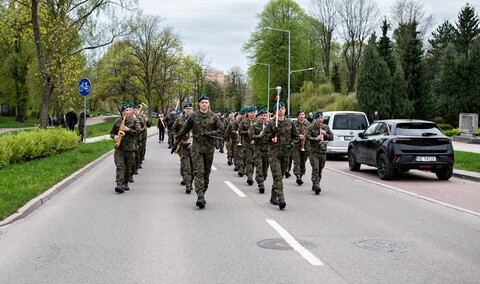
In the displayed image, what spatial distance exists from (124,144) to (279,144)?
3.60 m

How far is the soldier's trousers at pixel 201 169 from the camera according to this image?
9.00 m

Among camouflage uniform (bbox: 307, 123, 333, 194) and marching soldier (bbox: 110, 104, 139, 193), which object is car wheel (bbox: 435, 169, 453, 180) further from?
marching soldier (bbox: 110, 104, 139, 193)

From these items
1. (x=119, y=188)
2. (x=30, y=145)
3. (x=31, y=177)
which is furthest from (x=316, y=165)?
(x=30, y=145)

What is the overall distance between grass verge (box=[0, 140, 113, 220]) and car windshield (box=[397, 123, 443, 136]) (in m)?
8.49

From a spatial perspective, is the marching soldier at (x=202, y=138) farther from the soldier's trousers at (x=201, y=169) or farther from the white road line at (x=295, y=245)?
the white road line at (x=295, y=245)

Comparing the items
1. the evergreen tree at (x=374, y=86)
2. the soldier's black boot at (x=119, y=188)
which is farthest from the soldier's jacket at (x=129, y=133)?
the evergreen tree at (x=374, y=86)

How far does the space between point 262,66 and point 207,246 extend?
6170 centimetres

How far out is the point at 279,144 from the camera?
918 centimetres

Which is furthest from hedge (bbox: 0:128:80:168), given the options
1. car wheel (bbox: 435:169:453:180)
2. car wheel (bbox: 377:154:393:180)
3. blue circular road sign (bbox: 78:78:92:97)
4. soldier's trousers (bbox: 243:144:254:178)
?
car wheel (bbox: 435:169:453:180)

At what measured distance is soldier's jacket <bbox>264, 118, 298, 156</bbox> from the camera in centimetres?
914

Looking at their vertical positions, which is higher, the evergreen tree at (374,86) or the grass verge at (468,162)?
the evergreen tree at (374,86)

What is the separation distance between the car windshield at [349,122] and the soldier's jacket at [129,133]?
10604mm

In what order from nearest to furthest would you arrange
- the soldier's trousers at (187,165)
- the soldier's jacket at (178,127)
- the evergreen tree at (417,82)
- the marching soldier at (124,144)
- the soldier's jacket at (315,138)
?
1. the soldier's jacket at (178,127)
2. the soldier's trousers at (187,165)
3. the marching soldier at (124,144)
4. the soldier's jacket at (315,138)
5. the evergreen tree at (417,82)

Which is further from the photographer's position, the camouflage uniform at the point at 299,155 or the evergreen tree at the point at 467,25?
the evergreen tree at the point at 467,25
